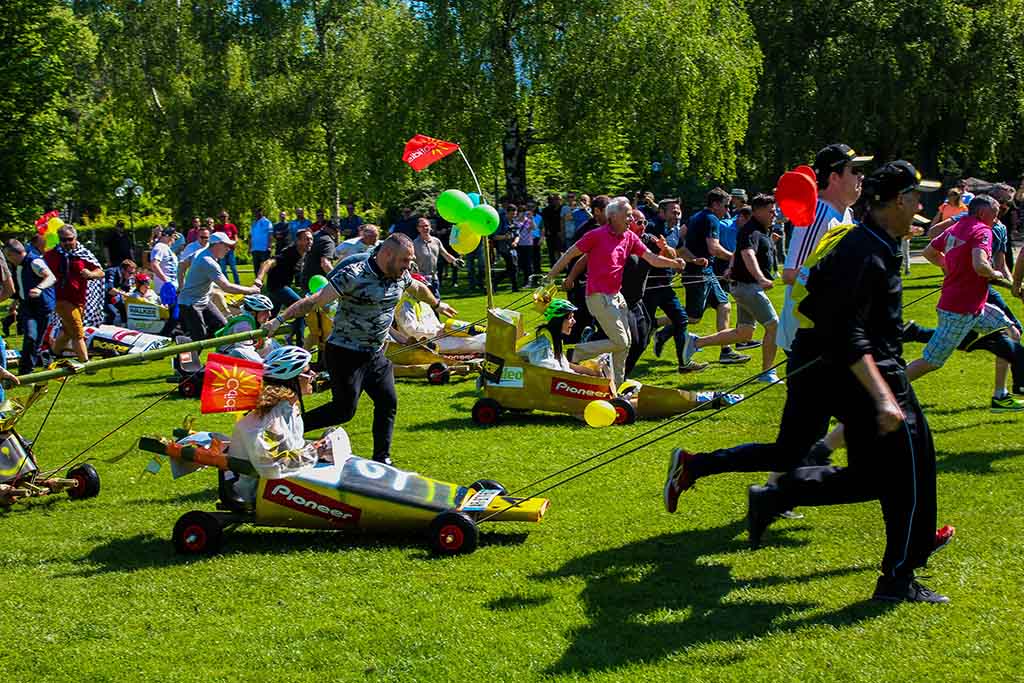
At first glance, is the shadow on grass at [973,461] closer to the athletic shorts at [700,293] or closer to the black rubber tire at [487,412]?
the black rubber tire at [487,412]

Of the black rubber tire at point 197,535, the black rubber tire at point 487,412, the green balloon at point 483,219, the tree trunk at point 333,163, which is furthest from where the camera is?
the tree trunk at point 333,163

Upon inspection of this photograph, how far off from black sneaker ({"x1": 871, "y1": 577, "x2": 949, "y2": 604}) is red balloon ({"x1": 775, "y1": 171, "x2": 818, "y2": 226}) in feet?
8.69

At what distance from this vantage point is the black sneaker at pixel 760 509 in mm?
6219

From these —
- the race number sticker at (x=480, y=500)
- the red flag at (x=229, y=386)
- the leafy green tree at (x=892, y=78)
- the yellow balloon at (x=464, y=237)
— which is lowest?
the race number sticker at (x=480, y=500)

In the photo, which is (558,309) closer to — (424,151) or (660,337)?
(660,337)

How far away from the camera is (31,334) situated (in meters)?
16.0

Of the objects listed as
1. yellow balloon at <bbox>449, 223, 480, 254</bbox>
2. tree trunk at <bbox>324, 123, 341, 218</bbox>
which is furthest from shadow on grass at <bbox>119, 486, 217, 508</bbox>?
tree trunk at <bbox>324, 123, 341, 218</bbox>

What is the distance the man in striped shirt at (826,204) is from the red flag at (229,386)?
3262 millimetres

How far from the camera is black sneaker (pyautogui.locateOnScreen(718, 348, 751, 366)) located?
1399 cm

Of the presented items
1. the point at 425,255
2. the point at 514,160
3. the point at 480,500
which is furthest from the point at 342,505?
the point at 514,160

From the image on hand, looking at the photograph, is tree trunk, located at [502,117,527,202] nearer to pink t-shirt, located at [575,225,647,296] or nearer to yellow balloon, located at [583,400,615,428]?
pink t-shirt, located at [575,225,647,296]

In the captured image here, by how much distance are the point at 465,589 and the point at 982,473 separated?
4.00 meters

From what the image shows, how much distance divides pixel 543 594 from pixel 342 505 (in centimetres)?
152

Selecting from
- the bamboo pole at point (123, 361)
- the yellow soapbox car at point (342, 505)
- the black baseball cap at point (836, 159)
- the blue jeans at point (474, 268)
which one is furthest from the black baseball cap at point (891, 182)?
the blue jeans at point (474, 268)
